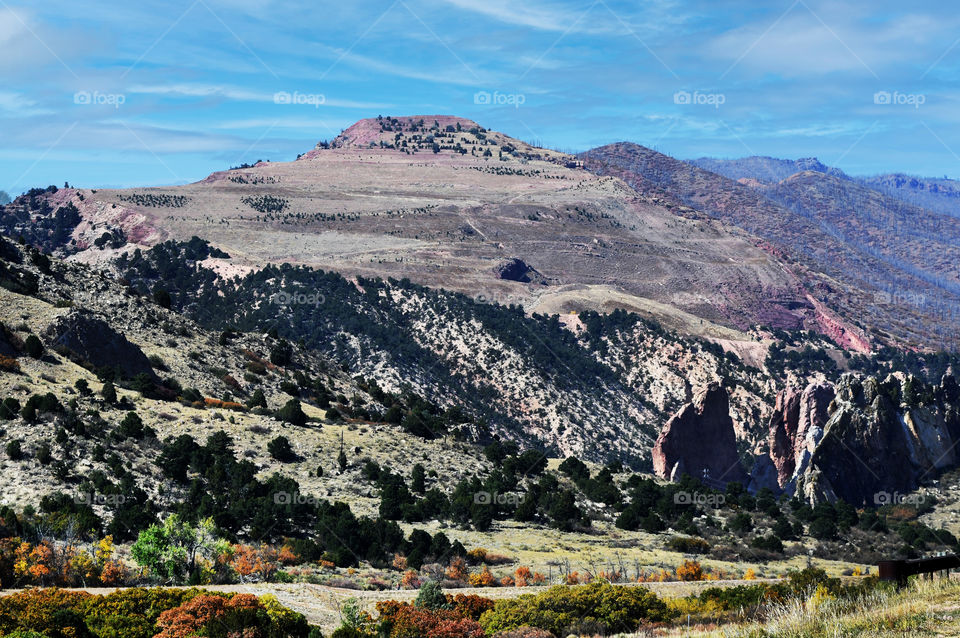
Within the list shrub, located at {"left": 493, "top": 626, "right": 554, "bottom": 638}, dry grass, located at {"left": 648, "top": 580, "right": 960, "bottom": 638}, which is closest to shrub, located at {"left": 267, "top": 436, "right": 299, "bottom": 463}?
shrub, located at {"left": 493, "top": 626, "right": 554, "bottom": 638}

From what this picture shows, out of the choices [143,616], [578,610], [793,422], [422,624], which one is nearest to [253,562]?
[143,616]

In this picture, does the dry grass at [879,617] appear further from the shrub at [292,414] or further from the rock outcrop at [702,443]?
the rock outcrop at [702,443]

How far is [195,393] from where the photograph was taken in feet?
210

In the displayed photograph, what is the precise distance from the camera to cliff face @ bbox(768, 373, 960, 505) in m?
80.1

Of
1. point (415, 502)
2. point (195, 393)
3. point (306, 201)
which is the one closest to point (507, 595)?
point (415, 502)

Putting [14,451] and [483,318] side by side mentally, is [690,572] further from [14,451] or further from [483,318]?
[483,318]

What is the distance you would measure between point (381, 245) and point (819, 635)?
513 ft

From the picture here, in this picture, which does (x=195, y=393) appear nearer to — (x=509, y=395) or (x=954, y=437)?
(x=509, y=395)
